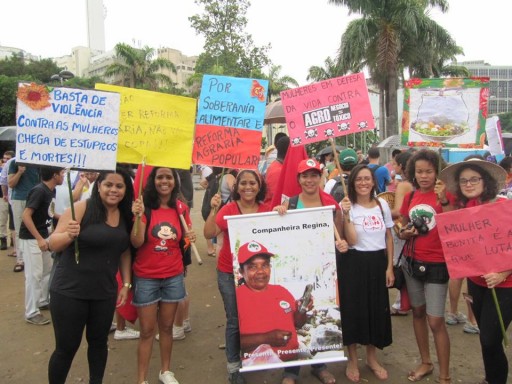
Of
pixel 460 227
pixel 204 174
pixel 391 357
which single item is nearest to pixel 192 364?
pixel 391 357

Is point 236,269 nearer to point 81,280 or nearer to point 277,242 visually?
point 277,242

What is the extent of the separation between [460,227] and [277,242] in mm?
1399

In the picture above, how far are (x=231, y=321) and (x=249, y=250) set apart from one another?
0.71m

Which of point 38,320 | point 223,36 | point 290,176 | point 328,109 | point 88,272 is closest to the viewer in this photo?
point 88,272

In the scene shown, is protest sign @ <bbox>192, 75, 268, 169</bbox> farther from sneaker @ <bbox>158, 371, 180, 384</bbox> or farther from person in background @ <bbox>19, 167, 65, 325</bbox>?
person in background @ <bbox>19, 167, 65, 325</bbox>

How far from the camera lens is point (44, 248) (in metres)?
4.88

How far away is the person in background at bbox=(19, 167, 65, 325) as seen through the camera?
494 centimetres

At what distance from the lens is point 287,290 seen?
3449 mm

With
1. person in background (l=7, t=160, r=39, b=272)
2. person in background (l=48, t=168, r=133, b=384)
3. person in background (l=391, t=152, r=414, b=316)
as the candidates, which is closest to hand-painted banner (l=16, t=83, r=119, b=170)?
person in background (l=48, t=168, r=133, b=384)

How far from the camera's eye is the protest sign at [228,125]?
389 cm

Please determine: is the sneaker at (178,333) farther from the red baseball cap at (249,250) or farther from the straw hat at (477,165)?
the straw hat at (477,165)

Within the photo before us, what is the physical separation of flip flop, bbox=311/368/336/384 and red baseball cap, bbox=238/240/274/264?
127 centimetres

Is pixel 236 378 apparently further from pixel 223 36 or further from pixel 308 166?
pixel 223 36

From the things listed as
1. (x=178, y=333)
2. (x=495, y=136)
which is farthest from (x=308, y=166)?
(x=495, y=136)
